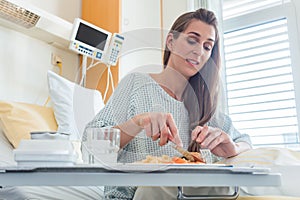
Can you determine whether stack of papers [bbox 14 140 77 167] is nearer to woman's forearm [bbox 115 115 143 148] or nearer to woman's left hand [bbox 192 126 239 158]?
woman's forearm [bbox 115 115 143 148]

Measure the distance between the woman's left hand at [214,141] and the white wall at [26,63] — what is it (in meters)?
1.18

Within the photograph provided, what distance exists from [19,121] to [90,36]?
787mm

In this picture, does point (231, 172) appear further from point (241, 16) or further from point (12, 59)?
point (241, 16)

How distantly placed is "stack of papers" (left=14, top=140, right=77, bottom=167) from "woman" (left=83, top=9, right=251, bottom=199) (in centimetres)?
20

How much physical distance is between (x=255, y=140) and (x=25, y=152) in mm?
1890

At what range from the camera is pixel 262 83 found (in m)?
2.19

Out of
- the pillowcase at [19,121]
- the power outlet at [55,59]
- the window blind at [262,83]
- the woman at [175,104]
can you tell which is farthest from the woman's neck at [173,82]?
the window blind at [262,83]

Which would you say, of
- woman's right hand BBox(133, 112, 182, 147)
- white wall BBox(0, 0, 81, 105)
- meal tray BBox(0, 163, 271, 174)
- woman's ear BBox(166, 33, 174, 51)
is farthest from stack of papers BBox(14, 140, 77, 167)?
white wall BBox(0, 0, 81, 105)

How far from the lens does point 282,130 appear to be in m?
2.06

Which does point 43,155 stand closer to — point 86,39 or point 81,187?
point 81,187

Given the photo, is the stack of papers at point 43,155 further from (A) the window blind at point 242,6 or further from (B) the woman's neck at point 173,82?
(A) the window blind at point 242,6

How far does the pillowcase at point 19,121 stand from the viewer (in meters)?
1.25

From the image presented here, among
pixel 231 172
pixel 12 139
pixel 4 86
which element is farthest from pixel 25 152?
pixel 4 86

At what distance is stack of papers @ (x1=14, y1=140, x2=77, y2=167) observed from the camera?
1.52 ft
